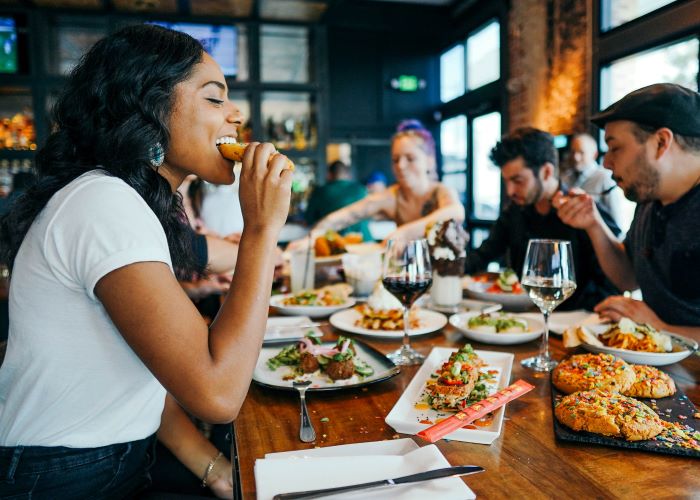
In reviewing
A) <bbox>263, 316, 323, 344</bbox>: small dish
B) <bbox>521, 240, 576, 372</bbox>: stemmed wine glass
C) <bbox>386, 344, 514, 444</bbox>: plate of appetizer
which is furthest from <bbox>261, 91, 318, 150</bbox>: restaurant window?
<bbox>386, 344, 514, 444</bbox>: plate of appetizer

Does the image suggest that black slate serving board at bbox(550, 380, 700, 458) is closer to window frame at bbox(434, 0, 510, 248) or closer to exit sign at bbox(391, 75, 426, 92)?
window frame at bbox(434, 0, 510, 248)

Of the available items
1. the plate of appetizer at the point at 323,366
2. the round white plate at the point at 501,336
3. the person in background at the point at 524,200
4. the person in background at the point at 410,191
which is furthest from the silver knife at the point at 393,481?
the person in background at the point at 410,191

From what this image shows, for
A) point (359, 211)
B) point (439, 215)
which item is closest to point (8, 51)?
point (359, 211)

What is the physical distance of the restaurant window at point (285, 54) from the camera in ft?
19.0

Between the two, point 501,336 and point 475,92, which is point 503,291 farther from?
point 475,92

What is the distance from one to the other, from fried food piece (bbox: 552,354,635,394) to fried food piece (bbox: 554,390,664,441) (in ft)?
0.21

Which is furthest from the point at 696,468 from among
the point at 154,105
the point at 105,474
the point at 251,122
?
the point at 251,122

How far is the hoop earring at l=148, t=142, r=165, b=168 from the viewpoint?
3.54ft

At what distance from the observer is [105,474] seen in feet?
3.34

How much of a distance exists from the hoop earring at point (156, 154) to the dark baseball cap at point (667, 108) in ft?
4.98

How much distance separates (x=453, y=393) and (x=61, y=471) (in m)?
0.76

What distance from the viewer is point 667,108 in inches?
65.1

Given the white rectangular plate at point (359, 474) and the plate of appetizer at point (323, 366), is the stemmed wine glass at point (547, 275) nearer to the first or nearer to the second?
the plate of appetizer at point (323, 366)

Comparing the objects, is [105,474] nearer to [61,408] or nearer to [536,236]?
[61,408]
